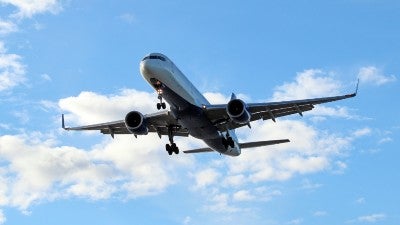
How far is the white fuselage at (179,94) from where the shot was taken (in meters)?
42.6

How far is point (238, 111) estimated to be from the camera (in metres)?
44.5

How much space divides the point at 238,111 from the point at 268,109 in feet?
10.1

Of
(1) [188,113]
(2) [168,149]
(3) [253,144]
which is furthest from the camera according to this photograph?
(3) [253,144]

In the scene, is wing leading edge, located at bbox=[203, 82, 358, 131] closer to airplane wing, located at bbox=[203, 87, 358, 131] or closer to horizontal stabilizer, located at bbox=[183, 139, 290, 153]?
airplane wing, located at bbox=[203, 87, 358, 131]

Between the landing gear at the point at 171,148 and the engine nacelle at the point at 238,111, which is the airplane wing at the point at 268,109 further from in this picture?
the landing gear at the point at 171,148

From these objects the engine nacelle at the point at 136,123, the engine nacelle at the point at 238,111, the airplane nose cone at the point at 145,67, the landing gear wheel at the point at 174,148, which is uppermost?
the airplane nose cone at the point at 145,67

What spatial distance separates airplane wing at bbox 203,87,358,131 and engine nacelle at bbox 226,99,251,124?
2.91 feet

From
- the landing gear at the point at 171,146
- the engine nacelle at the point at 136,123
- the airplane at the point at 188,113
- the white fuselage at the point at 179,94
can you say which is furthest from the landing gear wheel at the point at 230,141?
the engine nacelle at the point at 136,123

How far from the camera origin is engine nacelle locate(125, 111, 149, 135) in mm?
46844

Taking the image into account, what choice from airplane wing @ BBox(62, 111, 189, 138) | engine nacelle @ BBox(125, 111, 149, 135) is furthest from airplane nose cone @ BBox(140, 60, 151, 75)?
airplane wing @ BBox(62, 111, 189, 138)

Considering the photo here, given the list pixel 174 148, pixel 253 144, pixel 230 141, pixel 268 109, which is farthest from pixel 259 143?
pixel 174 148

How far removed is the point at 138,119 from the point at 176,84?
5.10 metres

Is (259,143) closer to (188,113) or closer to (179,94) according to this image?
(188,113)

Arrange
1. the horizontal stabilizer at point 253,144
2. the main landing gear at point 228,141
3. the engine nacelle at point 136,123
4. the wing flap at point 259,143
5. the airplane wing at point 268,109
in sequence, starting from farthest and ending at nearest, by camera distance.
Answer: the horizontal stabilizer at point 253,144, the wing flap at point 259,143, the main landing gear at point 228,141, the engine nacelle at point 136,123, the airplane wing at point 268,109
